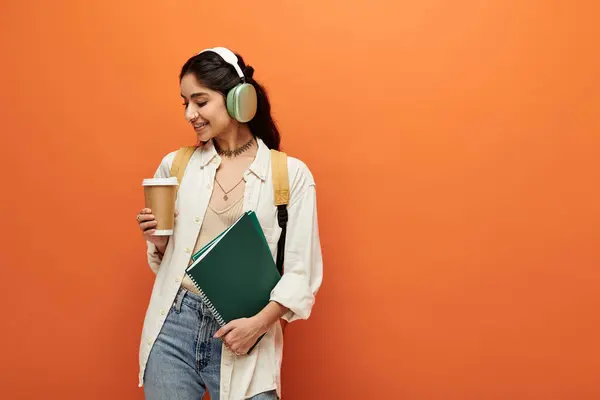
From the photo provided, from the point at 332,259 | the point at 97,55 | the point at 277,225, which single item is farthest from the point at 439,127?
the point at 97,55

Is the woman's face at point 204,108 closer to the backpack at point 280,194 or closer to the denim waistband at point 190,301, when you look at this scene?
the backpack at point 280,194

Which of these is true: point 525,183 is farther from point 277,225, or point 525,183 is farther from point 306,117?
point 277,225

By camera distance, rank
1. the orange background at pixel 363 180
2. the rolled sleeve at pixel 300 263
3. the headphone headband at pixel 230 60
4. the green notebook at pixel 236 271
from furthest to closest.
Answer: the orange background at pixel 363 180 < the headphone headband at pixel 230 60 < the rolled sleeve at pixel 300 263 < the green notebook at pixel 236 271

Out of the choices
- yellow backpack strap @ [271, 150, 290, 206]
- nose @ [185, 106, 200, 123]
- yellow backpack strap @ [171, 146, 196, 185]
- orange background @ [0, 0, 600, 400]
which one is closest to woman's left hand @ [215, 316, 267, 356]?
yellow backpack strap @ [271, 150, 290, 206]

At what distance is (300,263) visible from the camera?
60.4 inches

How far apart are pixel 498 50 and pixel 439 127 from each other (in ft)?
1.07

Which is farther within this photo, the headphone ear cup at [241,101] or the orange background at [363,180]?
the orange background at [363,180]

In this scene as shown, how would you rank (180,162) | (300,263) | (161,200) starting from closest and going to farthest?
(161,200)
(300,263)
(180,162)

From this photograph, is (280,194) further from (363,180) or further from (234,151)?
(363,180)

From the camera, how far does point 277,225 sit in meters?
1.57

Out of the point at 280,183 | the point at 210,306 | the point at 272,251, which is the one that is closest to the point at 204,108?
the point at 280,183

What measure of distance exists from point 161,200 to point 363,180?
87cm

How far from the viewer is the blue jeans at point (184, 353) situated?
149cm

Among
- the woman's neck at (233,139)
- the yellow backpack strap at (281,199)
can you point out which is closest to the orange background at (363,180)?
the woman's neck at (233,139)
